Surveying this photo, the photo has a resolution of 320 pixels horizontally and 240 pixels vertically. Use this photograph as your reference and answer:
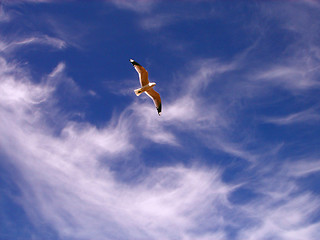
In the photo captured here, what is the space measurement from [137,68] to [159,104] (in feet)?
26.1

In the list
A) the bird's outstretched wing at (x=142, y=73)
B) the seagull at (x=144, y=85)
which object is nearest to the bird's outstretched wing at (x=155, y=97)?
the seagull at (x=144, y=85)

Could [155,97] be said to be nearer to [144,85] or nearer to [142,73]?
[144,85]

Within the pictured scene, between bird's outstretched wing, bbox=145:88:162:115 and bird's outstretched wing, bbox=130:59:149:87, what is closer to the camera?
bird's outstretched wing, bbox=130:59:149:87

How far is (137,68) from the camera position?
36.5m

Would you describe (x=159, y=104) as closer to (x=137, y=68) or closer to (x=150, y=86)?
(x=150, y=86)

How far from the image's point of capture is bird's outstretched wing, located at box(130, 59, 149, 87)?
36.4 meters

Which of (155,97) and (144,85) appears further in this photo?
(155,97)

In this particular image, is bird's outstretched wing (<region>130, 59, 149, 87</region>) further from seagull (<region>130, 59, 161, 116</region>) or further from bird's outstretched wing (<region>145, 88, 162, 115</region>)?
bird's outstretched wing (<region>145, 88, 162, 115</region>)

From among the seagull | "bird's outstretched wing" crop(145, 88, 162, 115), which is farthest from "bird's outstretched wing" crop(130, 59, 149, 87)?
"bird's outstretched wing" crop(145, 88, 162, 115)

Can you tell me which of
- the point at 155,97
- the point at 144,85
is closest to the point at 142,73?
the point at 144,85

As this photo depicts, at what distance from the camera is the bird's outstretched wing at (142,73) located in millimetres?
36438

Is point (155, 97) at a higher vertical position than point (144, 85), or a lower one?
higher

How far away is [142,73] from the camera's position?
36875mm

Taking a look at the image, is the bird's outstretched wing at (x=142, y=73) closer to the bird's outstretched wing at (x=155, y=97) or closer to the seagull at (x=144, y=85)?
the seagull at (x=144, y=85)
